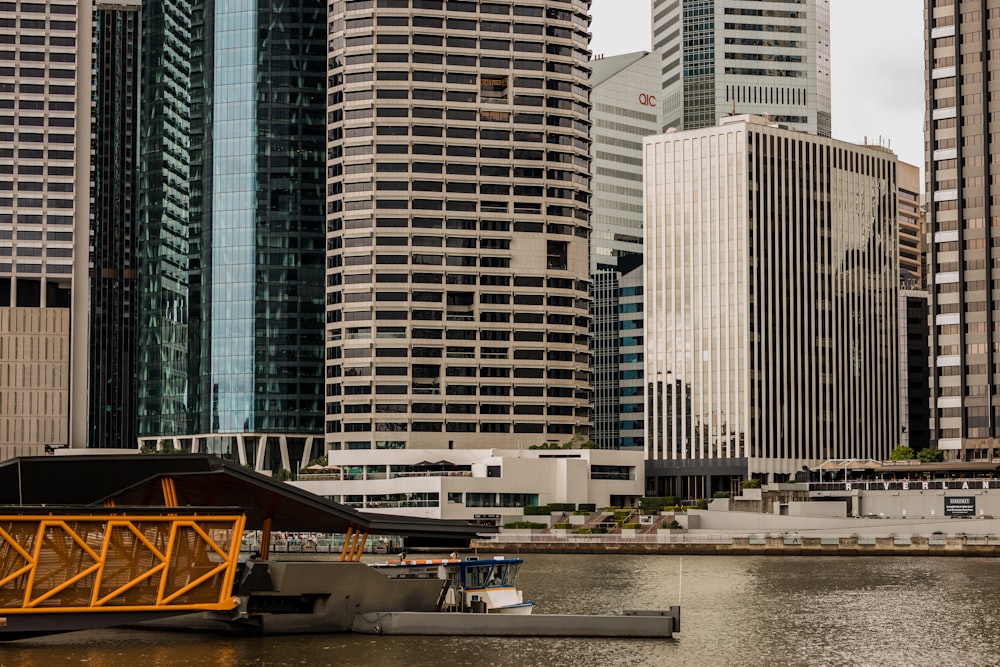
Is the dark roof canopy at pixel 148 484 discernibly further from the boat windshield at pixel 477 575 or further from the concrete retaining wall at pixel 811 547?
the concrete retaining wall at pixel 811 547

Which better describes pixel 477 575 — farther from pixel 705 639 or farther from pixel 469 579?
pixel 705 639

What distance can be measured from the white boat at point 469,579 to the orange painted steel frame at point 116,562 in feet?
43.2

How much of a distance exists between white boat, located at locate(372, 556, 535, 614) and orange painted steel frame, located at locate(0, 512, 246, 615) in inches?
518

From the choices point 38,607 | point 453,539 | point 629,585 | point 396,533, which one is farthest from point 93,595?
point 629,585

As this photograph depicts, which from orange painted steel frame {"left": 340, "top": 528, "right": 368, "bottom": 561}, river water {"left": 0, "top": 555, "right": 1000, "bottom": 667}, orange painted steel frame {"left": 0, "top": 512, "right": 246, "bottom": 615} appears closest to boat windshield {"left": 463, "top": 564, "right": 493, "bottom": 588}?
orange painted steel frame {"left": 340, "top": 528, "right": 368, "bottom": 561}

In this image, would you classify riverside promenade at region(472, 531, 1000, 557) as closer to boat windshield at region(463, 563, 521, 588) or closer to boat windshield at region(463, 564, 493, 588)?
boat windshield at region(463, 563, 521, 588)

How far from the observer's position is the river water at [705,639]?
2712 inches

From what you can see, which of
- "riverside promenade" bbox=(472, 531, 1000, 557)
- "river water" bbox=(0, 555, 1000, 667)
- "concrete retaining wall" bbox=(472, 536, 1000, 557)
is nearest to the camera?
"river water" bbox=(0, 555, 1000, 667)

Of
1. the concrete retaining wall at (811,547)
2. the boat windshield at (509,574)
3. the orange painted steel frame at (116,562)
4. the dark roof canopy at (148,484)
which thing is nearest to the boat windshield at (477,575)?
the boat windshield at (509,574)

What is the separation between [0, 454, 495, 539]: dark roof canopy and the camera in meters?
71.2

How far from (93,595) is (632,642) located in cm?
2585

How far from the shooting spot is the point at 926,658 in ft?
241

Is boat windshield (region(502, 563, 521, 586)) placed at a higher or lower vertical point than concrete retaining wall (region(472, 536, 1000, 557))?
higher

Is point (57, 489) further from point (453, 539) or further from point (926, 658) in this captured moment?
point (926, 658)
